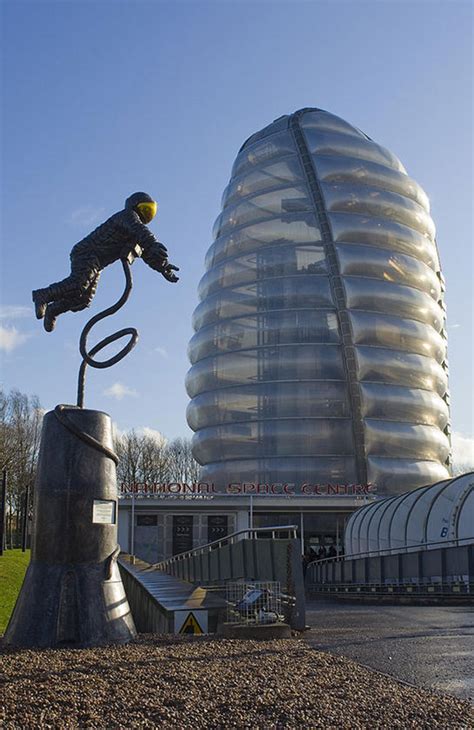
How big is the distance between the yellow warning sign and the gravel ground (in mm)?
3072

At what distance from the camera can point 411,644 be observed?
35.1ft

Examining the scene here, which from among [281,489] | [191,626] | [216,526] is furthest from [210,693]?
[281,489]

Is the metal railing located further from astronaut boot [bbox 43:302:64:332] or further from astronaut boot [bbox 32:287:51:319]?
astronaut boot [bbox 32:287:51:319]

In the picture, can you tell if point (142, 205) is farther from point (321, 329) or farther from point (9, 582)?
point (321, 329)

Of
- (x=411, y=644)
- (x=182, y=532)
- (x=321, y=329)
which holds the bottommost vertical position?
(x=411, y=644)

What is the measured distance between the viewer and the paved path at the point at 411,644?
26.3 feet

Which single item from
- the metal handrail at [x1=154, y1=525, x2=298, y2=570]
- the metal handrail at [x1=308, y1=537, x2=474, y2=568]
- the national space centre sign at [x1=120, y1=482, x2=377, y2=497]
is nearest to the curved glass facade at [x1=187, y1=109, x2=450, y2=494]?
the national space centre sign at [x1=120, y1=482, x2=377, y2=497]

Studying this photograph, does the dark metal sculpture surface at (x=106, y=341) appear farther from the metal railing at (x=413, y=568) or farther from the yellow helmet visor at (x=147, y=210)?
the metal railing at (x=413, y=568)

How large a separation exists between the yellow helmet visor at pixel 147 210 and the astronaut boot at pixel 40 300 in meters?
1.91

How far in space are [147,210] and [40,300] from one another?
223cm

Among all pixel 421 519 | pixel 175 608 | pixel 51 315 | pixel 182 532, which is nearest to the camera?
pixel 175 608

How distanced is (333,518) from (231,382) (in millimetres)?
13183

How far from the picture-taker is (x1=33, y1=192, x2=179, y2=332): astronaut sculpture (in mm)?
12648

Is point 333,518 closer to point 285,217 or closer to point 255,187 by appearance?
point 285,217
